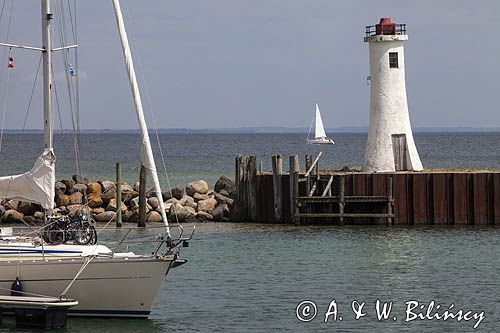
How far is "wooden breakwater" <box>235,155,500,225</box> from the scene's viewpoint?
131 ft

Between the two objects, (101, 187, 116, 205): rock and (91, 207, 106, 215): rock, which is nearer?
(91, 207, 106, 215): rock

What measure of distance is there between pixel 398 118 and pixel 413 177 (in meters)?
3.43

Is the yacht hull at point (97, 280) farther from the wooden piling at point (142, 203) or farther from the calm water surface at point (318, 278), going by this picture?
the wooden piling at point (142, 203)

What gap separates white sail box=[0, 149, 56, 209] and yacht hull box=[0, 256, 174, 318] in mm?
1966

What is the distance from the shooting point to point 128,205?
45625mm

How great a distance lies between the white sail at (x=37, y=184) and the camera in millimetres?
25859

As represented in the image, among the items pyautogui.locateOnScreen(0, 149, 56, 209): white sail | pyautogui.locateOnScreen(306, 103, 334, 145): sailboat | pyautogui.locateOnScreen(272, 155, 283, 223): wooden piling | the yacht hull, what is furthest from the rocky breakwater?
pyautogui.locateOnScreen(306, 103, 334, 145): sailboat

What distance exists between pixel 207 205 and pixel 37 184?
753 inches

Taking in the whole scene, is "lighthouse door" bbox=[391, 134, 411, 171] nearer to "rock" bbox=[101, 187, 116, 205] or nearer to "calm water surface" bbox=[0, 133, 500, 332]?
"calm water surface" bbox=[0, 133, 500, 332]

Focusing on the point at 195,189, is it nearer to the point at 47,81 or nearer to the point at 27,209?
the point at 27,209

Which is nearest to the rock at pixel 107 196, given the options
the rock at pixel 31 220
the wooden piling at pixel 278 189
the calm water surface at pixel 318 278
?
the rock at pixel 31 220

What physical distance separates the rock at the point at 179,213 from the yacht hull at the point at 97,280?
17571mm

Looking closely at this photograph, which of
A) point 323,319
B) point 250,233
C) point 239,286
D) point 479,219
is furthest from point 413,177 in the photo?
point 323,319

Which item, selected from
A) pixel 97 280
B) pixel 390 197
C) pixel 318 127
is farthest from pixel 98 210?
pixel 318 127
